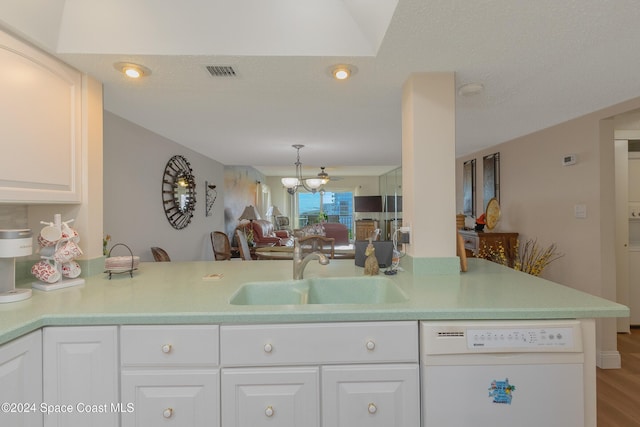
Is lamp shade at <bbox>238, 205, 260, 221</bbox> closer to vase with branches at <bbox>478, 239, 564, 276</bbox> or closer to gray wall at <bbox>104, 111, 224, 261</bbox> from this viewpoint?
gray wall at <bbox>104, 111, 224, 261</bbox>

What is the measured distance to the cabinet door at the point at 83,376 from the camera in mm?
1217

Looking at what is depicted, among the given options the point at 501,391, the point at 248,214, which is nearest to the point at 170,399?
the point at 501,391

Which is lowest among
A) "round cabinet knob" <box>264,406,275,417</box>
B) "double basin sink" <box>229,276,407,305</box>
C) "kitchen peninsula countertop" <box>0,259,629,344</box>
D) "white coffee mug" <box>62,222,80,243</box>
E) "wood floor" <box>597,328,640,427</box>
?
"wood floor" <box>597,328,640,427</box>

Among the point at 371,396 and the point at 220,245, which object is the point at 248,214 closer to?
the point at 220,245

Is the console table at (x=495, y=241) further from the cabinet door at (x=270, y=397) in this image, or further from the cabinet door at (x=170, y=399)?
the cabinet door at (x=170, y=399)

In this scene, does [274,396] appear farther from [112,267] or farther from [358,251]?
[112,267]

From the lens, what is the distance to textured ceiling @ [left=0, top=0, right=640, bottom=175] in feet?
4.45

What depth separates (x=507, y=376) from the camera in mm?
1227

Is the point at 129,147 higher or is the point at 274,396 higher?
the point at 129,147

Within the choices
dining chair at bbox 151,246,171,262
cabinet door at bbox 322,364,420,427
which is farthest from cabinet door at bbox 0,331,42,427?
dining chair at bbox 151,246,171,262

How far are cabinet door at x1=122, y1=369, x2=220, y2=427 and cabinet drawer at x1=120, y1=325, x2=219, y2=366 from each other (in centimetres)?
5

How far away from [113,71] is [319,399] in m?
1.97

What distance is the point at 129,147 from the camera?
292 centimetres

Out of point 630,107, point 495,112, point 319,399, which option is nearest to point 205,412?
point 319,399
